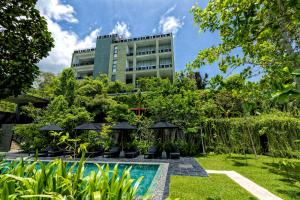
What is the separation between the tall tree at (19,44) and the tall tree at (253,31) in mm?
4398

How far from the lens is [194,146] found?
13.7 m

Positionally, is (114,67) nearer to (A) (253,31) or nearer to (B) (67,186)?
(A) (253,31)

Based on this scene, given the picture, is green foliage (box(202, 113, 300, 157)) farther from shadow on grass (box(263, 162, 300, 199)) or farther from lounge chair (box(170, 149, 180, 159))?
shadow on grass (box(263, 162, 300, 199))

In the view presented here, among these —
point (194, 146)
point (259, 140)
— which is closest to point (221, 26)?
point (194, 146)

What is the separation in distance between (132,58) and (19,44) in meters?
28.8

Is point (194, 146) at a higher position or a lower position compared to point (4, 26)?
lower

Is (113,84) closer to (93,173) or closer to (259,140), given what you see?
(259,140)

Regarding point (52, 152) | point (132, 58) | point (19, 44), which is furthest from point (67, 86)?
point (19, 44)

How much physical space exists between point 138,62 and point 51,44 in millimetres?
28715

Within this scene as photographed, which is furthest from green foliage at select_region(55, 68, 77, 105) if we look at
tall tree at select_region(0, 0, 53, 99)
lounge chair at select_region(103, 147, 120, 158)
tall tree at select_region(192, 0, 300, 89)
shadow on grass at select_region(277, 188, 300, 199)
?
shadow on grass at select_region(277, 188, 300, 199)

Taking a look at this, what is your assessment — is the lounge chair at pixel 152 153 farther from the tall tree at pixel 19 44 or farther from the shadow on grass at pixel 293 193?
the tall tree at pixel 19 44

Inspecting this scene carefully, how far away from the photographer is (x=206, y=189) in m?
5.44

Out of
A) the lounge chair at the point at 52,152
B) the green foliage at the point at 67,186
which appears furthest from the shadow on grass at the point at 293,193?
the lounge chair at the point at 52,152

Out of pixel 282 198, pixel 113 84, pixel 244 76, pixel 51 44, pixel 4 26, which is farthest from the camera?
pixel 113 84
